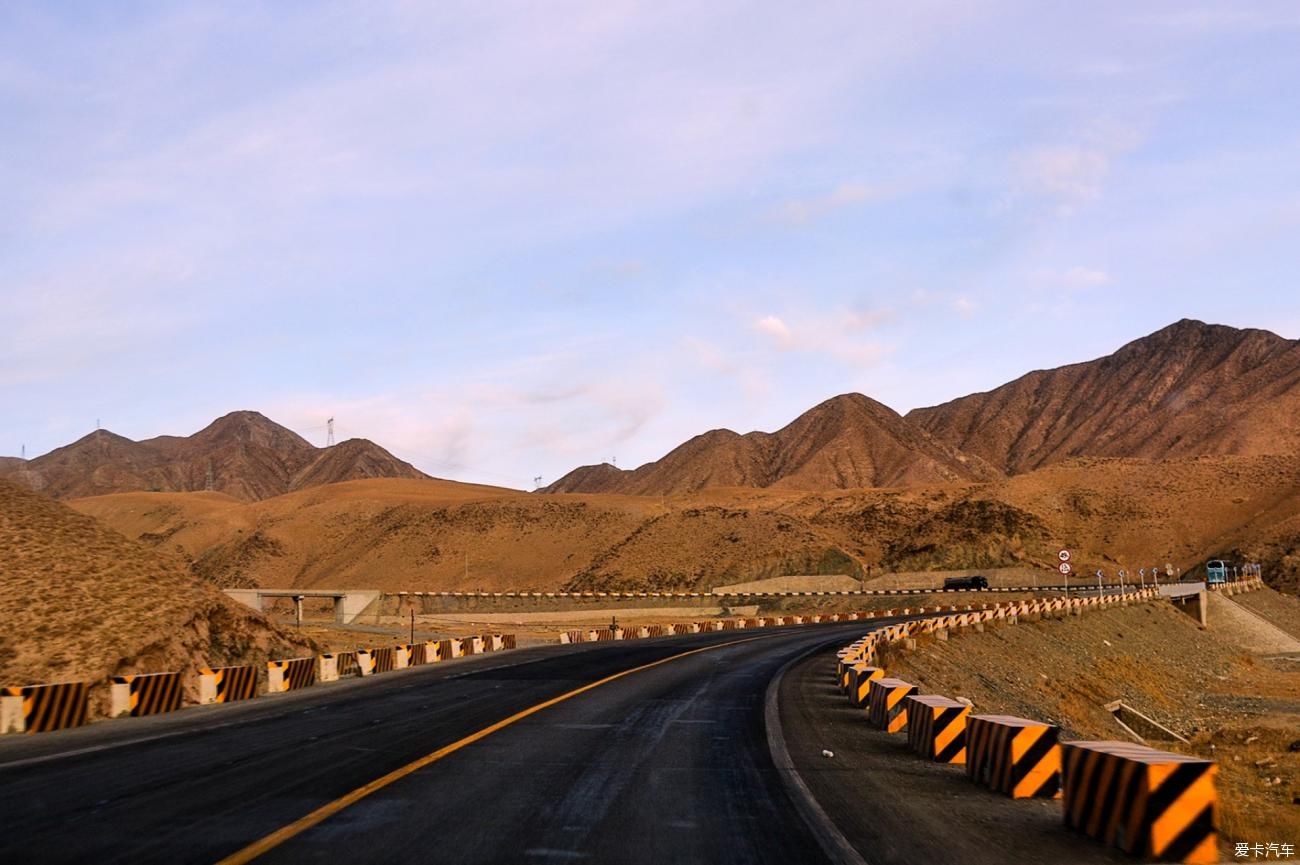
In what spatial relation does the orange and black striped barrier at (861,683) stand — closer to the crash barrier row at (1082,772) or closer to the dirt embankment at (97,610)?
the crash barrier row at (1082,772)

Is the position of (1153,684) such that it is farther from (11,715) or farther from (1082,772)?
(11,715)

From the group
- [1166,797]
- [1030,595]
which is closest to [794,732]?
[1166,797]

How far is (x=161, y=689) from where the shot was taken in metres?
21.8

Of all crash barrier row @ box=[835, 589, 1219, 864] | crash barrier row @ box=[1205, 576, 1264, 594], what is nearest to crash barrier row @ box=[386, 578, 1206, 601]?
crash barrier row @ box=[1205, 576, 1264, 594]

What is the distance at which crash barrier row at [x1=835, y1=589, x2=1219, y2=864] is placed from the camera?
28.9 ft

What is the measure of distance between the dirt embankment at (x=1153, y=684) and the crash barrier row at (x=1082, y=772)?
1.80 metres

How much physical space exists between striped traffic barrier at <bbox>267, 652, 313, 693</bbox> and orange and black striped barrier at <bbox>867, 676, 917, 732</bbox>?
47.9 feet

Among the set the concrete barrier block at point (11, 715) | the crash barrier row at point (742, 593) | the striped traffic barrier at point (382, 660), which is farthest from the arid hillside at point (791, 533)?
the concrete barrier block at point (11, 715)

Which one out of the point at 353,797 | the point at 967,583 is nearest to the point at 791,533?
the point at 967,583

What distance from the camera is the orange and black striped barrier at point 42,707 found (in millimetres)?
18828

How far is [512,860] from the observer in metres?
8.49

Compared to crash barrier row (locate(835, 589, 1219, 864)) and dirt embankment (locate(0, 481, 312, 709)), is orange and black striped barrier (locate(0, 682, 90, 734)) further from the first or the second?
crash barrier row (locate(835, 589, 1219, 864))

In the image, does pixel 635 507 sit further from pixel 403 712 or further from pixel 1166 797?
pixel 1166 797

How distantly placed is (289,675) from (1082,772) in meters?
21.4
